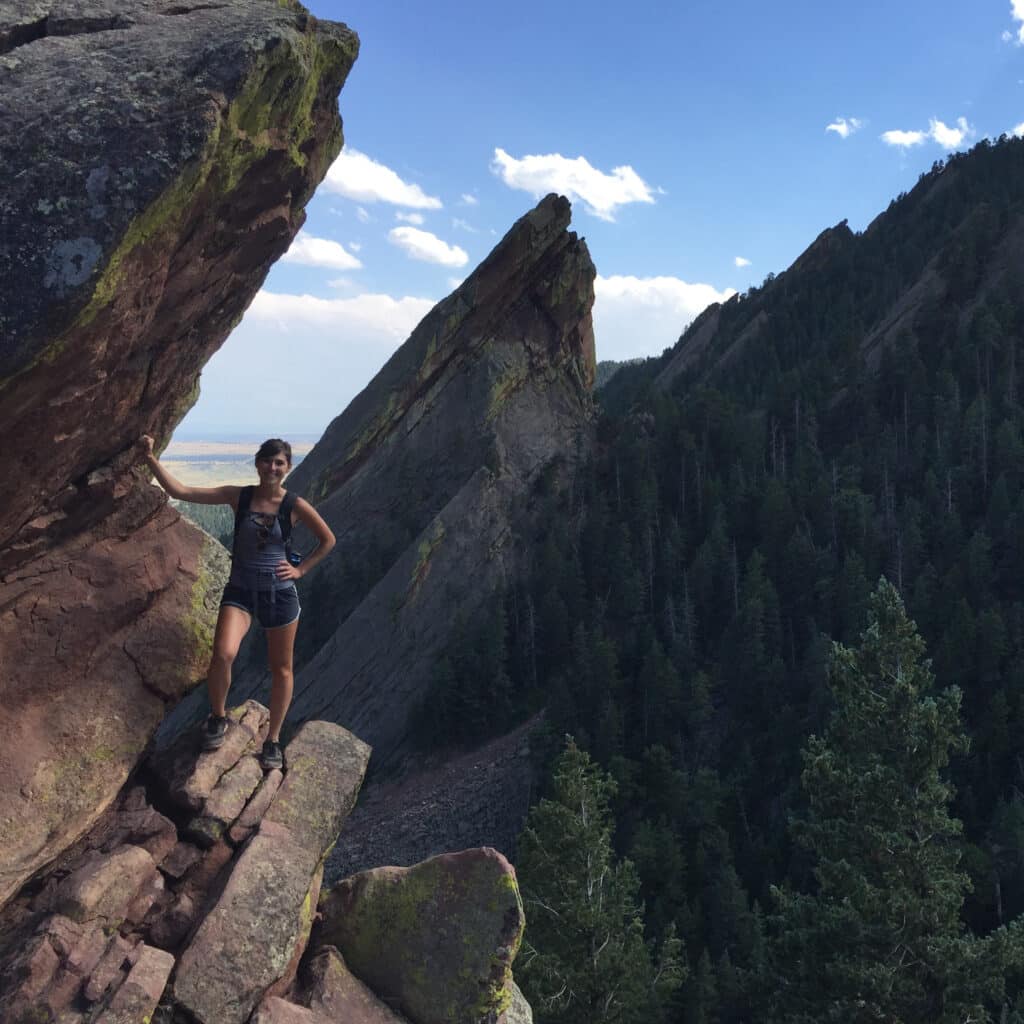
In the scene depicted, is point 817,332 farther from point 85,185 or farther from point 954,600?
point 85,185

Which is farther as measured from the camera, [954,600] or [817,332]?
[817,332]

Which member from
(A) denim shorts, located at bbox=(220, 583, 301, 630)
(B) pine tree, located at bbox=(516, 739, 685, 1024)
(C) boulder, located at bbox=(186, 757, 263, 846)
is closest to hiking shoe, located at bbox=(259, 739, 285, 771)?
(C) boulder, located at bbox=(186, 757, 263, 846)

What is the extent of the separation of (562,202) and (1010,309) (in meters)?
51.5

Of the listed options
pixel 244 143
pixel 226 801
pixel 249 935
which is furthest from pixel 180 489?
pixel 249 935

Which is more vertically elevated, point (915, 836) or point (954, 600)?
point (954, 600)

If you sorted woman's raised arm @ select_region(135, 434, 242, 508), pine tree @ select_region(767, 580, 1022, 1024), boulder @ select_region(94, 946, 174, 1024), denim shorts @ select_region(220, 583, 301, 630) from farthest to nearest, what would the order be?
pine tree @ select_region(767, 580, 1022, 1024) → denim shorts @ select_region(220, 583, 301, 630) → woman's raised arm @ select_region(135, 434, 242, 508) → boulder @ select_region(94, 946, 174, 1024)

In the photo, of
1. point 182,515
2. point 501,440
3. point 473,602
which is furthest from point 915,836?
point 501,440

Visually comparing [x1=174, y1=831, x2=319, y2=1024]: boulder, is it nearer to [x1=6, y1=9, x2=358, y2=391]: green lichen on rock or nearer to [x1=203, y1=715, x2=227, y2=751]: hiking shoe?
[x1=203, y1=715, x2=227, y2=751]: hiking shoe

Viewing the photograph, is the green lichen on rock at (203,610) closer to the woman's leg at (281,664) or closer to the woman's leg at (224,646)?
the woman's leg at (224,646)

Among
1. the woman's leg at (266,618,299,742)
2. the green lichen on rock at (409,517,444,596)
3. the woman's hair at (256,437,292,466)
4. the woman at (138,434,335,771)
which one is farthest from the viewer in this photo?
the green lichen on rock at (409,517,444,596)

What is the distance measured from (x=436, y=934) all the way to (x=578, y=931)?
537 inches

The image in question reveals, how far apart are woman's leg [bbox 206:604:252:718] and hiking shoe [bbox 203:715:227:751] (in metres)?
0.15

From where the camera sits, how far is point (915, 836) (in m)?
18.1

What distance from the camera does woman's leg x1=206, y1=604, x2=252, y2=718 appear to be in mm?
9508
